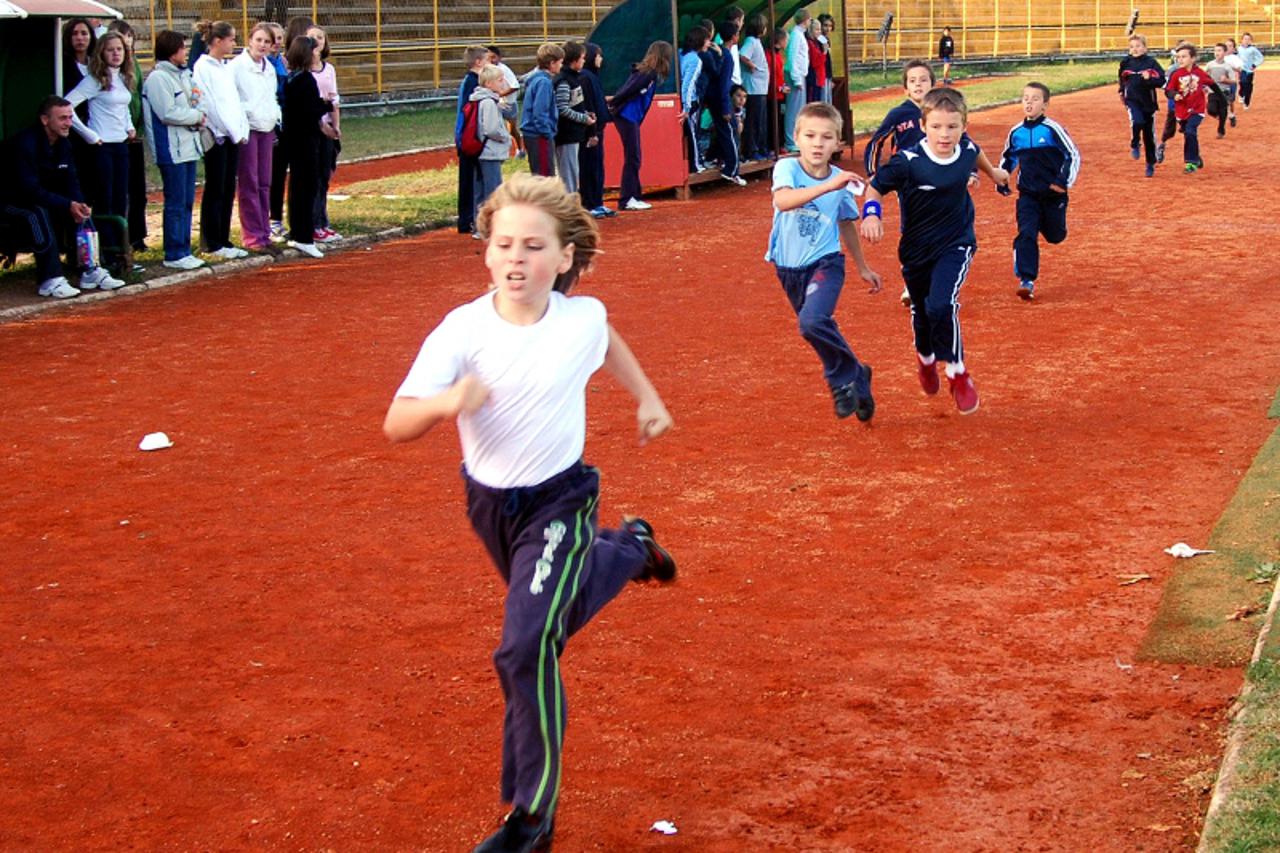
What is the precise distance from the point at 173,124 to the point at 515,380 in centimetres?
1150

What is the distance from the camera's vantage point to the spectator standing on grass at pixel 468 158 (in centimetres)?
1792

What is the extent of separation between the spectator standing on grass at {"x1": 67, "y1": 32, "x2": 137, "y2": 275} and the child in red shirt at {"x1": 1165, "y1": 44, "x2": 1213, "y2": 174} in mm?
15126

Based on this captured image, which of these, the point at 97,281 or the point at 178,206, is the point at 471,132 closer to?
the point at 178,206

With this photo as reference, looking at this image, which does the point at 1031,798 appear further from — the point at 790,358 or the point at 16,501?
the point at 790,358

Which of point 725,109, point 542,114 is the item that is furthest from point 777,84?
point 542,114

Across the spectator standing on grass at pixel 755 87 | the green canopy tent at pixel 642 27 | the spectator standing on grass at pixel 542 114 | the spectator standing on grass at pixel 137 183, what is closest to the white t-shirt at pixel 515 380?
the spectator standing on grass at pixel 137 183

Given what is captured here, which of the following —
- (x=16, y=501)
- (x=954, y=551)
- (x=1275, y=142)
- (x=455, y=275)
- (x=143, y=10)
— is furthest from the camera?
(x=143, y=10)

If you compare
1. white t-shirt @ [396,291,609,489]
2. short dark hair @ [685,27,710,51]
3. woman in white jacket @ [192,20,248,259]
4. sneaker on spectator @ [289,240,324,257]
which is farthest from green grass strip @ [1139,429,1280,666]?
short dark hair @ [685,27,710,51]

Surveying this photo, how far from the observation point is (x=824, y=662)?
5992 millimetres

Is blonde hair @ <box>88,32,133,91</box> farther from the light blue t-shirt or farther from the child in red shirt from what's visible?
the child in red shirt

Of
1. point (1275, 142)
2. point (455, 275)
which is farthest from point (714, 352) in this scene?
point (1275, 142)

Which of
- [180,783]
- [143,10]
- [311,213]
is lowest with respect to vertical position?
[180,783]

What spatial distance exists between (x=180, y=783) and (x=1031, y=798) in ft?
8.51

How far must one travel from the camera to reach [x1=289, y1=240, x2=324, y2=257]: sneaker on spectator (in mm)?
16766
